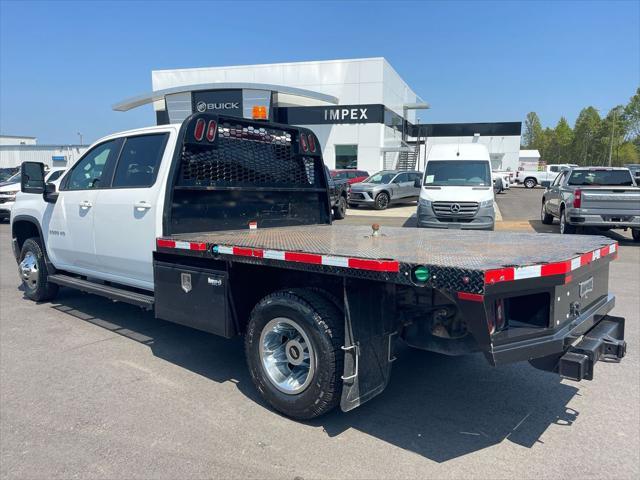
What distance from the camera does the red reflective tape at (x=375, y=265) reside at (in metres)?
2.84

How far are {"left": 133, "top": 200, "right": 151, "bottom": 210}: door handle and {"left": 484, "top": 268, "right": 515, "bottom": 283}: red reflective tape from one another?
10.6 ft

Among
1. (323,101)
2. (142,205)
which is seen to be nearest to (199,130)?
(142,205)

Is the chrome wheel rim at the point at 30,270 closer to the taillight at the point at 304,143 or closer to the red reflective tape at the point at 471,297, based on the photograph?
the taillight at the point at 304,143

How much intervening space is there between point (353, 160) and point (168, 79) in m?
17.9

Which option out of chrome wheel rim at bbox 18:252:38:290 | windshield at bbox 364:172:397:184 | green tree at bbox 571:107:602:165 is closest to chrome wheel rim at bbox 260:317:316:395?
chrome wheel rim at bbox 18:252:38:290

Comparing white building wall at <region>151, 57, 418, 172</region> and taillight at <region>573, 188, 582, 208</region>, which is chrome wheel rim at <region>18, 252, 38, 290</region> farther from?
white building wall at <region>151, 57, 418, 172</region>

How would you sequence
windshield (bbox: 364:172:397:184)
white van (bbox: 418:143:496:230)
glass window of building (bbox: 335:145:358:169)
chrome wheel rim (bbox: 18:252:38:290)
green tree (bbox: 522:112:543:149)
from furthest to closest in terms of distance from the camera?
1. green tree (bbox: 522:112:543:149)
2. glass window of building (bbox: 335:145:358:169)
3. windshield (bbox: 364:172:397:184)
4. white van (bbox: 418:143:496:230)
5. chrome wheel rim (bbox: 18:252:38:290)

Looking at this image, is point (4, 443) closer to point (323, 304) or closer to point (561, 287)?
point (323, 304)

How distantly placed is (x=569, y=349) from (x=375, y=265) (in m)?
1.37

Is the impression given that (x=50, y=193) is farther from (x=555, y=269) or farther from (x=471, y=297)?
(x=555, y=269)

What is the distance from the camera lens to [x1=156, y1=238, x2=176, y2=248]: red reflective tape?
4.26 m

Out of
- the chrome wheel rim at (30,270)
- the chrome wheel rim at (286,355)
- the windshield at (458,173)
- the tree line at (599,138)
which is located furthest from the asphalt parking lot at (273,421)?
the tree line at (599,138)

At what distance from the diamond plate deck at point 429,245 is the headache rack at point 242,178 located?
0.22m

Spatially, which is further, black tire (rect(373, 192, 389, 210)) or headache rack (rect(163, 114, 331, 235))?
black tire (rect(373, 192, 389, 210))
